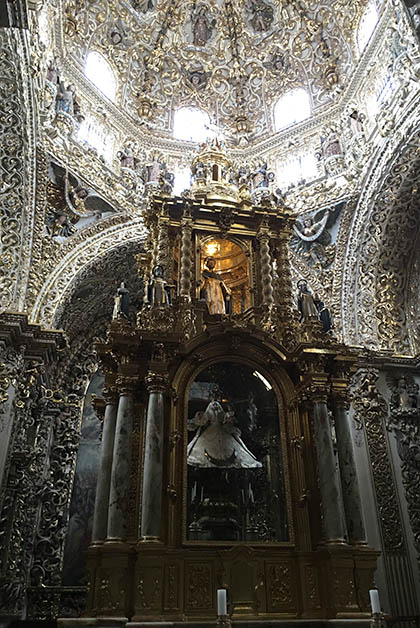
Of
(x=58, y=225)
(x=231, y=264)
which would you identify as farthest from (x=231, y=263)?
(x=58, y=225)

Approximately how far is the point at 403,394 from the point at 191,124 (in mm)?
11276

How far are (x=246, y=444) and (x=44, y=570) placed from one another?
6.63 metres

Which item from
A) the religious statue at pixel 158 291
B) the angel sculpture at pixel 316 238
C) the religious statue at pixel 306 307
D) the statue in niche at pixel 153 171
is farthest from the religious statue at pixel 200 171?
the religious statue at pixel 306 307

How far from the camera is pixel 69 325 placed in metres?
14.5

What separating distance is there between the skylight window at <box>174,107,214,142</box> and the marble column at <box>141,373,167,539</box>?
38.2 feet

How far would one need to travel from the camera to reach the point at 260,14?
18.9 meters

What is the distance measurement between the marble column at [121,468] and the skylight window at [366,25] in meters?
12.7

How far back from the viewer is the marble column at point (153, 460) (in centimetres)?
734

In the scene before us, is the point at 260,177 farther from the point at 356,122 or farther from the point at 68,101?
the point at 68,101

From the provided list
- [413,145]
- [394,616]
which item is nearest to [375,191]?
[413,145]

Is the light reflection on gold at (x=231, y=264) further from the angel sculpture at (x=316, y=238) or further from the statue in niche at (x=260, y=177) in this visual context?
the statue in niche at (x=260, y=177)

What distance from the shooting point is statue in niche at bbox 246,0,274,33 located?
1881cm

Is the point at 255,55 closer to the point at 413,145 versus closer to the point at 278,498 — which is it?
the point at 413,145

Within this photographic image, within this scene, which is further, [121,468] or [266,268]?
[266,268]
